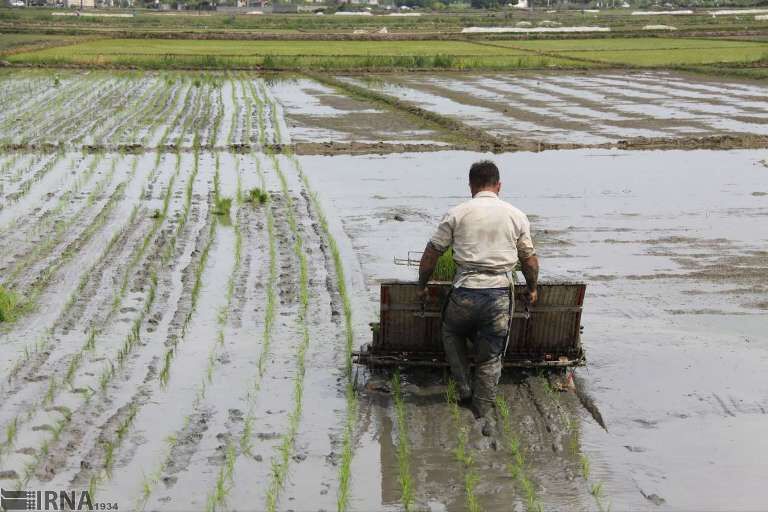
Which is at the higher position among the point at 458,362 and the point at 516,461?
the point at 458,362

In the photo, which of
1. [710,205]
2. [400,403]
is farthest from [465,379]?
[710,205]

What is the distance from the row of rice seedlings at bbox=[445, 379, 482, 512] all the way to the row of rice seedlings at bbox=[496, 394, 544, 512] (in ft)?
0.57

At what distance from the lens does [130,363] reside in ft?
18.7

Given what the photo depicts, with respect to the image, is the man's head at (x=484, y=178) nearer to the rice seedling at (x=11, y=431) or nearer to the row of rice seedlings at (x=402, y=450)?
the row of rice seedlings at (x=402, y=450)

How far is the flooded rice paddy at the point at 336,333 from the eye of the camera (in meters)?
4.43

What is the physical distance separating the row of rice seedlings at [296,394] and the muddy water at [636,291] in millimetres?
342

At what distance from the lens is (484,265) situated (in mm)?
5023

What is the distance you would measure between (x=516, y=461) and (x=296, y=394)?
1280 mm

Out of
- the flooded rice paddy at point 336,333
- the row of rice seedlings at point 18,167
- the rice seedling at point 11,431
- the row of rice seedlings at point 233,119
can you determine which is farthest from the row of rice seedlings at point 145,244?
the row of rice seedlings at point 233,119

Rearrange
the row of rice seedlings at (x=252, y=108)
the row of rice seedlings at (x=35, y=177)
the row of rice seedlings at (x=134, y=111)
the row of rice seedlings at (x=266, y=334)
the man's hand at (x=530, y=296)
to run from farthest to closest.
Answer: the row of rice seedlings at (x=134, y=111)
the row of rice seedlings at (x=252, y=108)
the row of rice seedlings at (x=35, y=177)
the man's hand at (x=530, y=296)
the row of rice seedlings at (x=266, y=334)

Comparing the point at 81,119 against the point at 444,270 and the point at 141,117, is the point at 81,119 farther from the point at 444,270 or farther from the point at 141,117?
the point at 444,270

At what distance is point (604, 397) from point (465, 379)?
76 cm

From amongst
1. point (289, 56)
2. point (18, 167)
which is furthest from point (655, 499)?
point (289, 56)

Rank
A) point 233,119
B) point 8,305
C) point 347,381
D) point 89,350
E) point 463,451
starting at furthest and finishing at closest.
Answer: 1. point 233,119
2. point 8,305
3. point 89,350
4. point 347,381
5. point 463,451
